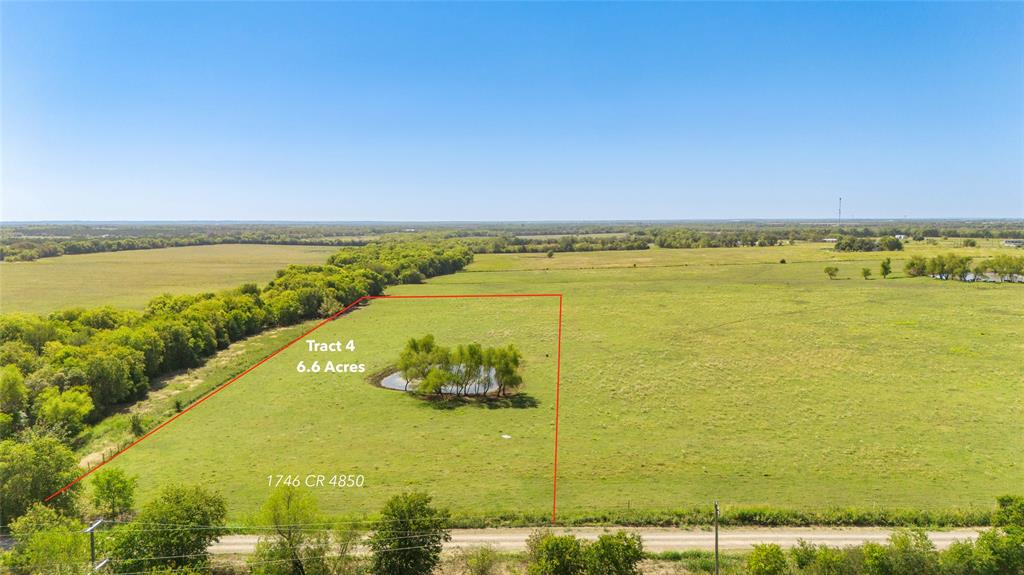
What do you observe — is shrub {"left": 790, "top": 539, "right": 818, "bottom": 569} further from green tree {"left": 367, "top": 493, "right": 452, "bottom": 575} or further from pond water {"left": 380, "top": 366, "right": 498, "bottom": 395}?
pond water {"left": 380, "top": 366, "right": 498, "bottom": 395}

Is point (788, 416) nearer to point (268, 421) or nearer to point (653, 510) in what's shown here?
point (653, 510)

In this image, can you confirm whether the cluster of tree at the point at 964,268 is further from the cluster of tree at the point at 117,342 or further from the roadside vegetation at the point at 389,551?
the cluster of tree at the point at 117,342

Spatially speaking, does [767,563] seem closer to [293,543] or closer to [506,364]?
[293,543]

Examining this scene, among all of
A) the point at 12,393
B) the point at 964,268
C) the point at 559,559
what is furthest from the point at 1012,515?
the point at 964,268

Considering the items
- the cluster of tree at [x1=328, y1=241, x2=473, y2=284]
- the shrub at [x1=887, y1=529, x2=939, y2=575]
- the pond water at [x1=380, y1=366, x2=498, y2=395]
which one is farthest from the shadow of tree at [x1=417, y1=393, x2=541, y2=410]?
the cluster of tree at [x1=328, y1=241, x2=473, y2=284]

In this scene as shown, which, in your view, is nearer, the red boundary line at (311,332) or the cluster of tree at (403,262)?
the red boundary line at (311,332)

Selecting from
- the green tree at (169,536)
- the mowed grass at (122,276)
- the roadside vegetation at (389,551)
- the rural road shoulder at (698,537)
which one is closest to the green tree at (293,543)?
the roadside vegetation at (389,551)

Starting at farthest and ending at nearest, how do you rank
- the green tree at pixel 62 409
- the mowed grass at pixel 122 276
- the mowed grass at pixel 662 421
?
the mowed grass at pixel 122 276, the green tree at pixel 62 409, the mowed grass at pixel 662 421
